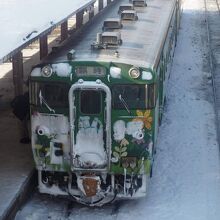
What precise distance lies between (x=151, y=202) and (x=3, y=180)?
9.16 ft

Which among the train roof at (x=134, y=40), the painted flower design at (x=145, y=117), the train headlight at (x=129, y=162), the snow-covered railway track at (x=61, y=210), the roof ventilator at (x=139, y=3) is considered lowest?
the snow-covered railway track at (x=61, y=210)

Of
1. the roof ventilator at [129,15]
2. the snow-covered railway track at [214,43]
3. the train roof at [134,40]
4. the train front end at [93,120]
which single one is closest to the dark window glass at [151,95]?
the train front end at [93,120]

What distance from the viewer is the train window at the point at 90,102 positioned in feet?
28.2

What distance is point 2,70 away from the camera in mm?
18906

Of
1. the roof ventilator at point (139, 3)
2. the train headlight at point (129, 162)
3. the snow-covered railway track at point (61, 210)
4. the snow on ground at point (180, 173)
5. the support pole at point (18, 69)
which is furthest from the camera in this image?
the roof ventilator at point (139, 3)

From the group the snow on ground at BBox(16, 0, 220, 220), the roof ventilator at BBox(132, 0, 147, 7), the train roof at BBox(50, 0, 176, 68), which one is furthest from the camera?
the roof ventilator at BBox(132, 0, 147, 7)

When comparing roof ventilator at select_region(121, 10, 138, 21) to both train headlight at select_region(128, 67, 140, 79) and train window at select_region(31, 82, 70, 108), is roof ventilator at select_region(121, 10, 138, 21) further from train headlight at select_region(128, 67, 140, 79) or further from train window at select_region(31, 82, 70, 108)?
train window at select_region(31, 82, 70, 108)

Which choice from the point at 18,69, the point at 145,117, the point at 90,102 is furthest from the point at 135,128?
the point at 18,69

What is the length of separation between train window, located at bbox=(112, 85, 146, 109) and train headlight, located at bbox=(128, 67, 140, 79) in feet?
0.54

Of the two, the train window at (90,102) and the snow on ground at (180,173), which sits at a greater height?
the train window at (90,102)

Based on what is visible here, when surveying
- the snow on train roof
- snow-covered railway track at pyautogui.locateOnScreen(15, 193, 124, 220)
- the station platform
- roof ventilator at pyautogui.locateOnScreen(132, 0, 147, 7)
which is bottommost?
snow-covered railway track at pyautogui.locateOnScreen(15, 193, 124, 220)

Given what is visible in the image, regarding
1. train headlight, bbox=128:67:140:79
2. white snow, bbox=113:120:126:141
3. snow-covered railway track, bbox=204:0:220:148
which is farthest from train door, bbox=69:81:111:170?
snow-covered railway track, bbox=204:0:220:148

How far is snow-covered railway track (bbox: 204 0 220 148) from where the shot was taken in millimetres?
16345

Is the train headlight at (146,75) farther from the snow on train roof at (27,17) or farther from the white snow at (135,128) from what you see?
the snow on train roof at (27,17)
